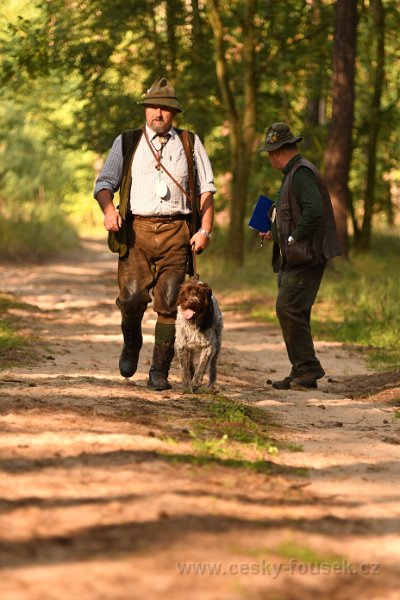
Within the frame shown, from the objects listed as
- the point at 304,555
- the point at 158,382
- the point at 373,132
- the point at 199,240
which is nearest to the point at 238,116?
the point at 373,132

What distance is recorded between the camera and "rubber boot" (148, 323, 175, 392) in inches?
377

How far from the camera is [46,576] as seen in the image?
4316 millimetres

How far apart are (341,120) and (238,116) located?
11.4 feet

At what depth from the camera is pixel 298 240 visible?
10.7 metres

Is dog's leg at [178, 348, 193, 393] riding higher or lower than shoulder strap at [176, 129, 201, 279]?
lower

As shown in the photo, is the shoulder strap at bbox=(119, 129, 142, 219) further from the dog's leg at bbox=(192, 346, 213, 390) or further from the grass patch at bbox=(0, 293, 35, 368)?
the grass patch at bbox=(0, 293, 35, 368)

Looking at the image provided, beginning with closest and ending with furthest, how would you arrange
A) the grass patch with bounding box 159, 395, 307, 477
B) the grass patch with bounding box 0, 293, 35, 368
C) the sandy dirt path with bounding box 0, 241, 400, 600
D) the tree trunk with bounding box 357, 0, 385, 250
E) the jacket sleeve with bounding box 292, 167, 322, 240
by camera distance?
the sandy dirt path with bounding box 0, 241, 400, 600, the grass patch with bounding box 159, 395, 307, 477, the jacket sleeve with bounding box 292, 167, 322, 240, the grass patch with bounding box 0, 293, 35, 368, the tree trunk with bounding box 357, 0, 385, 250

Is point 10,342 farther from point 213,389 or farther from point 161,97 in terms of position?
point 161,97

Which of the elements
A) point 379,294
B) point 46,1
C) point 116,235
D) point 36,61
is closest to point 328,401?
point 116,235

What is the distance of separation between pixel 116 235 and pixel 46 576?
Result: 17.3 ft

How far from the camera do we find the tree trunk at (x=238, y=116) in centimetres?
2445

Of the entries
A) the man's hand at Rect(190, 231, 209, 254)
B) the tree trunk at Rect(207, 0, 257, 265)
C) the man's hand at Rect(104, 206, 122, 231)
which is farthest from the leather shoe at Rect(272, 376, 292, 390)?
the tree trunk at Rect(207, 0, 257, 265)

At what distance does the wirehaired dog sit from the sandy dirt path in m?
0.46

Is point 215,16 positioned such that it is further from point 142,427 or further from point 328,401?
point 142,427
